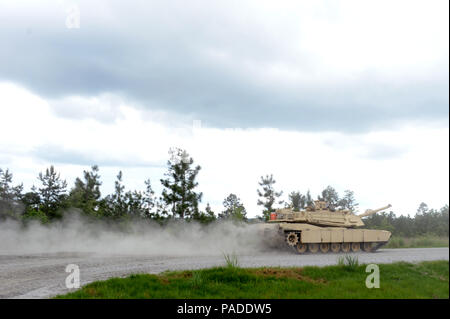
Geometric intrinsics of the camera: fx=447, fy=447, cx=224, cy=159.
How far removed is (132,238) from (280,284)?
20.2m

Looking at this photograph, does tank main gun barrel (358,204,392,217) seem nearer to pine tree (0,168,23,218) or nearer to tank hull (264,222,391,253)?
tank hull (264,222,391,253)

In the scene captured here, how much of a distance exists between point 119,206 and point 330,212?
54.7ft

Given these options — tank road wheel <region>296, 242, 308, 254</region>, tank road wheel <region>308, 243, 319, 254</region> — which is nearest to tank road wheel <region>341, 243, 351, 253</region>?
tank road wheel <region>308, 243, 319, 254</region>

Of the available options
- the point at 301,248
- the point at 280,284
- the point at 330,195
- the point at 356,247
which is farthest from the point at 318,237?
the point at 330,195

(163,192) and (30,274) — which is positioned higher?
(163,192)

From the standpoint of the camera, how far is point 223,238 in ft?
84.7

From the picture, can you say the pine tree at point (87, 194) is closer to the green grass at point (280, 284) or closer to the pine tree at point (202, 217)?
the pine tree at point (202, 217)

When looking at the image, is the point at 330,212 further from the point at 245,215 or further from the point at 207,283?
the point at 207,283

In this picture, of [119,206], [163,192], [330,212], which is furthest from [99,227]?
[330,212]

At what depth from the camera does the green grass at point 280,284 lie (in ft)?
29.4

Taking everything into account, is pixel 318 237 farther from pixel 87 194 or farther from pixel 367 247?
pixel 87 194

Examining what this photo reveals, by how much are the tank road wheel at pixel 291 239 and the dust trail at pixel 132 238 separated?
6.39 ft

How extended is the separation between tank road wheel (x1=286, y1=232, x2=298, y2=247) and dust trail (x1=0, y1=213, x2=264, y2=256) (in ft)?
6.39
